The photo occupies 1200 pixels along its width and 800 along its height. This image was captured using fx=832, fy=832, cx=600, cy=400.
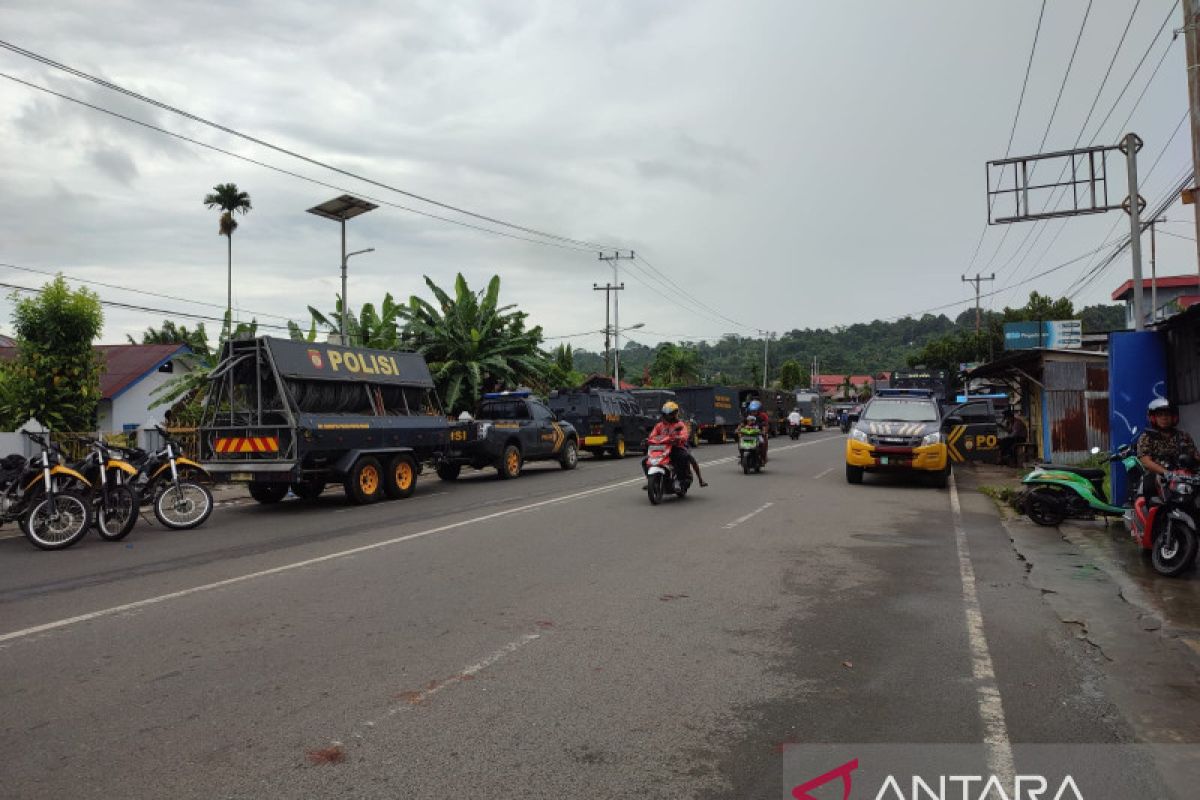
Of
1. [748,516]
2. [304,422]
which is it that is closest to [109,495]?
[304,422]

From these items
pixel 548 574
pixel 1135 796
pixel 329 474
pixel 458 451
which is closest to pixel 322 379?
pixel 329 474

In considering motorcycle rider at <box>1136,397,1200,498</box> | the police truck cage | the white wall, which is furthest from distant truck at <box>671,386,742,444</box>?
motorcycle rider at <box>1136,397,1200,498</box>

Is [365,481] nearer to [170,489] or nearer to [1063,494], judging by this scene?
[170,489]

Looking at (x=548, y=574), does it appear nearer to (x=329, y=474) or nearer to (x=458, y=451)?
(x=329, y=474)

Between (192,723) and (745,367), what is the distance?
329ft

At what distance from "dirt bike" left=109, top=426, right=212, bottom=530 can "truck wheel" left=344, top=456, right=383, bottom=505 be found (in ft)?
8.63

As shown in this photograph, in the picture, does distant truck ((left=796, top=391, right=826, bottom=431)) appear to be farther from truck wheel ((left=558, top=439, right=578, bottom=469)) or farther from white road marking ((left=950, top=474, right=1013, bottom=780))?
white road marking ((left=950, top=474, right=1013, bottom=780))

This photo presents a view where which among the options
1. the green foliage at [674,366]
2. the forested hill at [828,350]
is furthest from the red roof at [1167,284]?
the forested hill at [828,350]

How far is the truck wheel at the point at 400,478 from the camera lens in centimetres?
1530

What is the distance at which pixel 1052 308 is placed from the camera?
5859cm

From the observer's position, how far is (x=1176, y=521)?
7758 millimetres

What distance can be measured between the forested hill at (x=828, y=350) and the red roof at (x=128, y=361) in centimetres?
6184

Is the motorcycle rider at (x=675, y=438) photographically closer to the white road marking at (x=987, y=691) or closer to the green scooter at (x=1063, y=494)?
the green scooter at (x=1063, y=494)

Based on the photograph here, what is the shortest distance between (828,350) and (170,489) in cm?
11428
